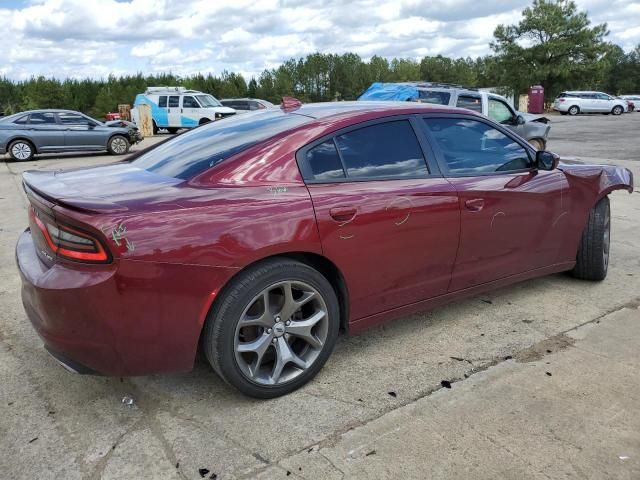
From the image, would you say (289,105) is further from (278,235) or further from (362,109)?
(278,235)

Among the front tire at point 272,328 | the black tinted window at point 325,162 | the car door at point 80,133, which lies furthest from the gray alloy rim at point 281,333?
the car door at point 80,133

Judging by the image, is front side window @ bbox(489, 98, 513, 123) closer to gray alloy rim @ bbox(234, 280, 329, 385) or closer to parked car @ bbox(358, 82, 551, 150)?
parked car @ bbox(358, 82, 551, 150)

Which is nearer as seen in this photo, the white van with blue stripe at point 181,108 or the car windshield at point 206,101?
the white van with blue stripe at point 181,108

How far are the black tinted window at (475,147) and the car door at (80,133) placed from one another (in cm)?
1454

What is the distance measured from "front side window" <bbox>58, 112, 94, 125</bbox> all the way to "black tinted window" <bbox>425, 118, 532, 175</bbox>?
580 inches

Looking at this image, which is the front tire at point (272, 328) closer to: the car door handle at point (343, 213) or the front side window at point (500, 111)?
the car door handle at point (343, 213)

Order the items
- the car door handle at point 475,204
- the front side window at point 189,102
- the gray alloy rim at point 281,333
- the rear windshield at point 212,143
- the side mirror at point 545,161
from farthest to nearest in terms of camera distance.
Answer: the front side window at point 189,102, the side mirror at point 545,161, the car door handle at point 475,204, the rear windshield at point 212,143, the gray alloy rim at point 281,333

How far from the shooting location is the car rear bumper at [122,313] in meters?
2.40

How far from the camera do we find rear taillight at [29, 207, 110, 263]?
2396 millimetres

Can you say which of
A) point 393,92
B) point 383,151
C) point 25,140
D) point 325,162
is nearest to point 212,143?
point 325,162

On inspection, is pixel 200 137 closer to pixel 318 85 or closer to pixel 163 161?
pixel 163 161

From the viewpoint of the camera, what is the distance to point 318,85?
60.2 metres

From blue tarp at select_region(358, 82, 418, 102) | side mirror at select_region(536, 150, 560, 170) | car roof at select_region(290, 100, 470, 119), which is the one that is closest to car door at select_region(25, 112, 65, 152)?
blue tarp at select_region(358, 82, 418, 102)

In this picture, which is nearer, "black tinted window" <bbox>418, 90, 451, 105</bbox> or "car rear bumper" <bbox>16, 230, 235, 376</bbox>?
"car rear bumper" <bbox>16, 230, 235, 376</bbox>
